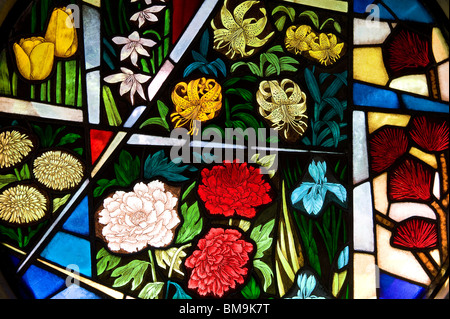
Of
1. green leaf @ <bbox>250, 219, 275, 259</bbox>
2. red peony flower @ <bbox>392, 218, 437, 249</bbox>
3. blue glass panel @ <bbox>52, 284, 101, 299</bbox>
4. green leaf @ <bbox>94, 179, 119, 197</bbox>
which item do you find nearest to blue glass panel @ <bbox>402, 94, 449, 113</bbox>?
red peony flower @ <bbox>392, 218, 437, 249</bbox>

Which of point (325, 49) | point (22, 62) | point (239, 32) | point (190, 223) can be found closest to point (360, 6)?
point (325, 49)

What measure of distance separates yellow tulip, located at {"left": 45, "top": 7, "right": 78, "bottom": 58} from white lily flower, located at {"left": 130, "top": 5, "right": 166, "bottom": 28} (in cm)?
22

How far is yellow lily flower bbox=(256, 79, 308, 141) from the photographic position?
1811 mm

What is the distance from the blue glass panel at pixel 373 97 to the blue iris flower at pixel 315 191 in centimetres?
29

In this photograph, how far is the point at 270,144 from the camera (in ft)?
5.92

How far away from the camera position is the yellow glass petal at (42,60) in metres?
1.69

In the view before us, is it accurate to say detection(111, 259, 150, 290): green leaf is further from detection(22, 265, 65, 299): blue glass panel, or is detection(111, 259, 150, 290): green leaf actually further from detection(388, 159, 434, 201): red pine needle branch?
detection(388, 159, 434, 201): red pine needle branch

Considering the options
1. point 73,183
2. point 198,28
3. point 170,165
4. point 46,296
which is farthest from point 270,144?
point 46,296

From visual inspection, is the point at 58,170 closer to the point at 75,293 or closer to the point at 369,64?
the point at 75,293

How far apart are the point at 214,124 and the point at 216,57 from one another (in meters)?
0.25

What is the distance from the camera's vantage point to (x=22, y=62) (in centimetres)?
168

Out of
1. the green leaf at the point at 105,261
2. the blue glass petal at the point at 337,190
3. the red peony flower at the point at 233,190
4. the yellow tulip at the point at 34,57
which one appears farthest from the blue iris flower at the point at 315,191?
the yellow tulip at the point at 34,57

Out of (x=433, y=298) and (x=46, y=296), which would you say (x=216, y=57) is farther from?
(x=433, y=298)

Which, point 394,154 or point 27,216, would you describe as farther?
point 394,154
